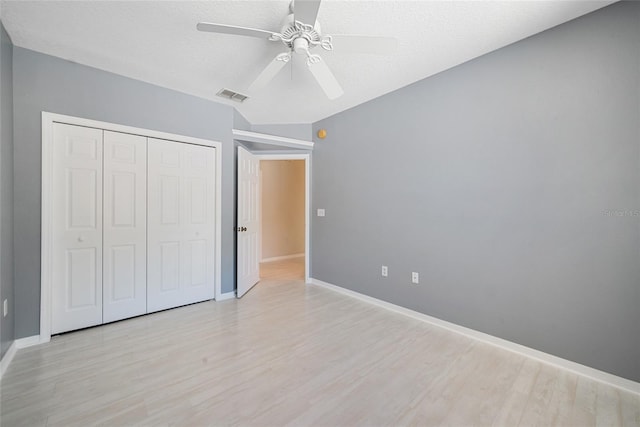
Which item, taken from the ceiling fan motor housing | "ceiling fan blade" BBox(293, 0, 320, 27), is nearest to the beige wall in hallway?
the ceiling fan motor housing

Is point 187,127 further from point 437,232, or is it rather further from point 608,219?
point 608,219

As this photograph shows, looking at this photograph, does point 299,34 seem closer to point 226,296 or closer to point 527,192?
point 527,192

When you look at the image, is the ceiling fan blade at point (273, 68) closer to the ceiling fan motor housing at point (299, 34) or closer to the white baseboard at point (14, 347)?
the ceiling fan motor housing at point (299, 34)

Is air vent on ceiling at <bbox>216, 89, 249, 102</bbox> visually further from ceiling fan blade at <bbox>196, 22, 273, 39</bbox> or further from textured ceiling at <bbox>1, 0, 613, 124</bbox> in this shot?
ceiling fan blade at <bbox>196, 22, 273, 39</bbox>

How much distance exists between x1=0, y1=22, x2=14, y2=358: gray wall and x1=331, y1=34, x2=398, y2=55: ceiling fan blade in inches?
93.7

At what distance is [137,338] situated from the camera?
231 cm

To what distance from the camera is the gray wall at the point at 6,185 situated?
1.88 meters

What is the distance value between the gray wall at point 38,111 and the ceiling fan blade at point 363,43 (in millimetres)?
2140

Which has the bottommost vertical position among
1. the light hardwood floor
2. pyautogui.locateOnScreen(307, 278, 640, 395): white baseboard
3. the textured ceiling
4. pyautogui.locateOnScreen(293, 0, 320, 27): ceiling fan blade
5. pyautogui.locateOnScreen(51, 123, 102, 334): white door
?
the light hardwood floor

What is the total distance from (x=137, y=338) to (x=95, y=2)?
2562mm

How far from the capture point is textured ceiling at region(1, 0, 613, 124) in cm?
172

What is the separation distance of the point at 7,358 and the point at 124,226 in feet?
4.03

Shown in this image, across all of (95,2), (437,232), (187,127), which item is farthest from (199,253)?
(437,232)

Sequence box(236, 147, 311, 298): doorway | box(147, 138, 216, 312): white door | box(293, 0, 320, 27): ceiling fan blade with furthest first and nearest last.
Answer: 1. box(236, 147, 311, 298): doorway
2. box(147, 138, 216, 312): white door
3. box(293, 0, 320, 27): ceiling fan blade
